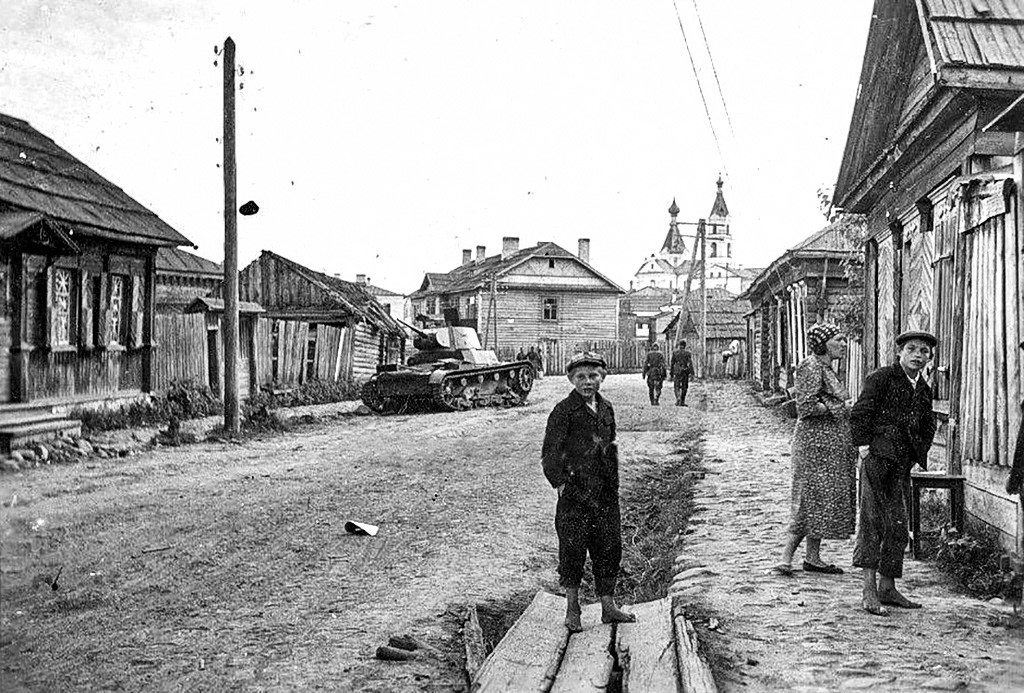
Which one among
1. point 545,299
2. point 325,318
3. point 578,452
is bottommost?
point 578,452

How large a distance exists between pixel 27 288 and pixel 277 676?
11.4 metres

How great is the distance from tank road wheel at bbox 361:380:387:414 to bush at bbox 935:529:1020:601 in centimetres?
1577

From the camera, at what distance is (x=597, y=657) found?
15.0 feet

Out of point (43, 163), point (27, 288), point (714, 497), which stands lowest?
point (714, 497)

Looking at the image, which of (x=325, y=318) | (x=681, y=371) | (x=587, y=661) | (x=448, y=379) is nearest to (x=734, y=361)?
(x=325, y=318)

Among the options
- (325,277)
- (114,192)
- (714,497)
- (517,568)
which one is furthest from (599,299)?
(517,568)

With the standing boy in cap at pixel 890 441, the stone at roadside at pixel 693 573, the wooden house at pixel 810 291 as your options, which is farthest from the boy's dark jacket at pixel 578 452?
the wooden house at pixel 810 291

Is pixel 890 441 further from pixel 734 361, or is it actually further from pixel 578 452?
pixel 734 361

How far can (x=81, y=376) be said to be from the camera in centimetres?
1500

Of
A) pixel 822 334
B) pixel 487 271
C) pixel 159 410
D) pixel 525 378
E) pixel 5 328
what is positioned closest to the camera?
pixel 822 334

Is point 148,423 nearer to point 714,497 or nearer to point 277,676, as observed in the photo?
point 714,497

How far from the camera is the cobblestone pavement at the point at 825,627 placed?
4.19 meters

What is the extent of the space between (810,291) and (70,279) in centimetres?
1424

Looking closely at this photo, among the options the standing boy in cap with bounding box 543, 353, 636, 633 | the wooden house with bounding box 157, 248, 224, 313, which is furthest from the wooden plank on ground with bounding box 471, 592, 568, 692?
the wooden house with bounding box 157, 248, 224, 313
